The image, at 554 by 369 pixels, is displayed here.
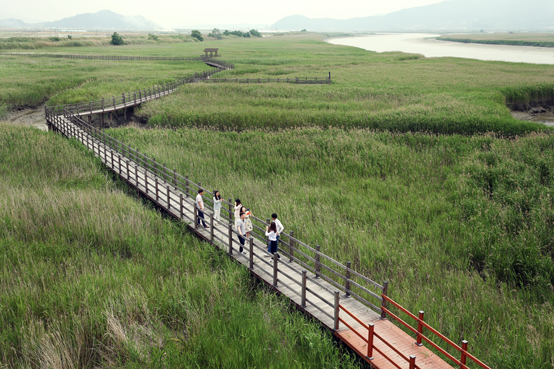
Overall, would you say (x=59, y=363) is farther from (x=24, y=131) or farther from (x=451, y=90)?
(x=451, y=90)

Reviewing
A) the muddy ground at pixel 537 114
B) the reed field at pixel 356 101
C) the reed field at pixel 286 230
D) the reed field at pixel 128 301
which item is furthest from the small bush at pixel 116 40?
the reed field at pixel 128 301

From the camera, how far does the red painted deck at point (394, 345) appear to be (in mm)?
7176

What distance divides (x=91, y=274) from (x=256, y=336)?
467 cm

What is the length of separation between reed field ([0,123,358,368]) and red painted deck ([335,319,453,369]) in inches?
13.0

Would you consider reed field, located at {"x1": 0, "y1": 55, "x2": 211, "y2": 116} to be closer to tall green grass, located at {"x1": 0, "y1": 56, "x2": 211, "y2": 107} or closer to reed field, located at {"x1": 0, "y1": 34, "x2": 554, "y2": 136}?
tall green grass, located at {"x1": 0, "y1": 56, "x2": 211, "y2": 107}

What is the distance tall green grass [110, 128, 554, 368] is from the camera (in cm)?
930

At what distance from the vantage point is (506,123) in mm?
28016

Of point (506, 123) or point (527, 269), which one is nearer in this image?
point (527, 269)

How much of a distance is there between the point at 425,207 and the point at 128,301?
1082 centimetres

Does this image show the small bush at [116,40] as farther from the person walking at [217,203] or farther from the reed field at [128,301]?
the person walking at [217,203]

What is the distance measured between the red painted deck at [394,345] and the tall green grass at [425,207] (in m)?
1.20

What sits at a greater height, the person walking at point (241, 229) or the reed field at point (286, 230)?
the person walking at point (241, 229)

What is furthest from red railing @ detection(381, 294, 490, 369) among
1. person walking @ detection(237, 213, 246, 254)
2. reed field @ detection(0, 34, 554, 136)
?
reed field @ detection(0, 34, 554, 136)

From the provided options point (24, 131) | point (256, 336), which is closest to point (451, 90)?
point (24, 131)
